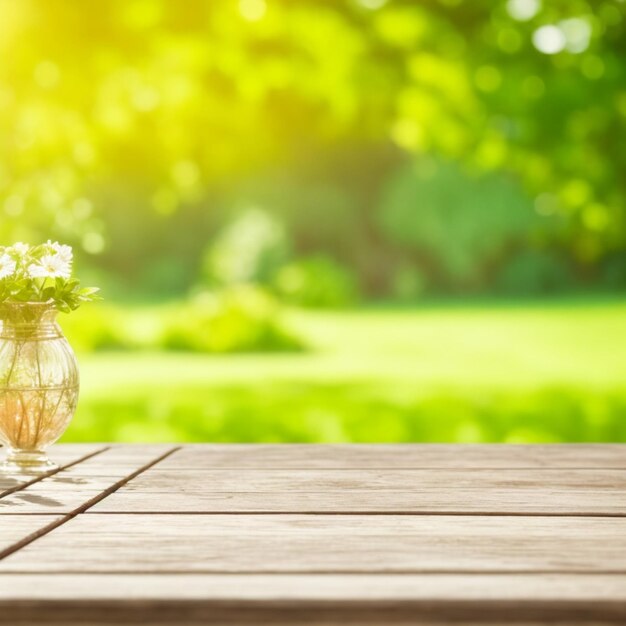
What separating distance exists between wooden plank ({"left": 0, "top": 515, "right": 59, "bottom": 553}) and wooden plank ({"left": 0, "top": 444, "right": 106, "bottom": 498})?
0.64 ft

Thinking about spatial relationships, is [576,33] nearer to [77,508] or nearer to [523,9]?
[523,9]

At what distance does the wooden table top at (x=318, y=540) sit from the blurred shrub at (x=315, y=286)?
17.8 metres

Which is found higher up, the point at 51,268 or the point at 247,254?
the point at 247,254

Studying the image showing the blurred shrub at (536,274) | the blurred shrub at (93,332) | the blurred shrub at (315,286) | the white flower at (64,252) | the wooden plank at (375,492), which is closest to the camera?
the wooden plank at (375,492)

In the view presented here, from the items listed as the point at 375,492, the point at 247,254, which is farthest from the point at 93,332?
the point at 375,492

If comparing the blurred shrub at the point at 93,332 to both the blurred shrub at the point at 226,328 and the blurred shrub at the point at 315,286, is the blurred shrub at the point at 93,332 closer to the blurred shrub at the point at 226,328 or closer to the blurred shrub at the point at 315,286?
the blurred shrub at the point at 226,328

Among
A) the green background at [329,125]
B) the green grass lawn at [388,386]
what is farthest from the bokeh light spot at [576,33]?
the green grass lawn at [388,386]

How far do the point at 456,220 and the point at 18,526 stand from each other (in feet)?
71.6

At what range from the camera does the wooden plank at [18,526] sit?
3.99 feet

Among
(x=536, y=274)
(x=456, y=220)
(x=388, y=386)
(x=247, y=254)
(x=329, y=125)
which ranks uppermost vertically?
(x=329, y=125)

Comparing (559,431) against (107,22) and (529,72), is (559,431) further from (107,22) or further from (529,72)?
(107,22)

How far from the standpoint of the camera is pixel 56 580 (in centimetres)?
103

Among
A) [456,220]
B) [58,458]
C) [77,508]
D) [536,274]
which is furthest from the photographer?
[456,220]

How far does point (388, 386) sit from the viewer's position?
9.79m
